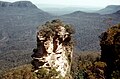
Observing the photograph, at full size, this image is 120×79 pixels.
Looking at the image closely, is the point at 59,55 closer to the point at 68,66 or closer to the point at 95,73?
the point at 68,66

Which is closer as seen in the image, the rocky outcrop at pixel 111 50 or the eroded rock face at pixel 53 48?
the rocky outcrop at pixel 111 50

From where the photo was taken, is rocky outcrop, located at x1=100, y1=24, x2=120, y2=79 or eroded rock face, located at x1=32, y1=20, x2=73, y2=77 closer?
rocky outcrop, located at x1=100, y1=24, x2=120, y2=79

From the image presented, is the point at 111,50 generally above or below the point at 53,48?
above

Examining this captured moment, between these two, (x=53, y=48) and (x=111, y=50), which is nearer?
(x=111, y=50)

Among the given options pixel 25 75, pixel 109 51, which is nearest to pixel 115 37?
pixel 109 51
